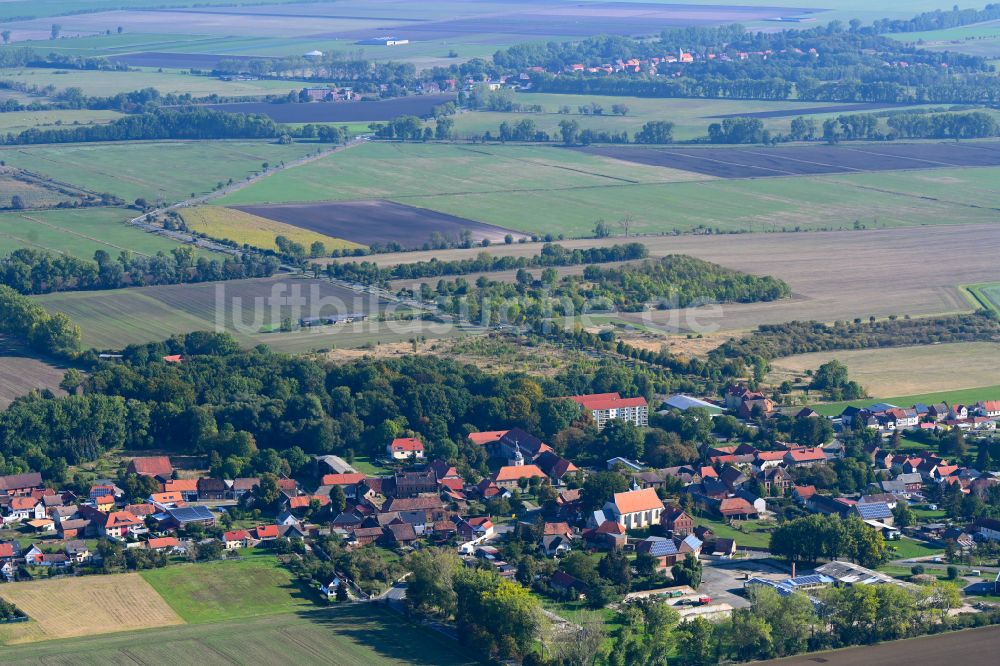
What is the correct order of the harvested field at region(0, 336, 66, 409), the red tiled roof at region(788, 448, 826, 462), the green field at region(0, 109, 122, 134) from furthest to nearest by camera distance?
1. the green field at region(0, 109, 122, 134)
2. the harvested field at region(0, 336, 66, 409)
3. the red tiled roof at region(788, 448, 826, 462)

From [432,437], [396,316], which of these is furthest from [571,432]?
[396,316]

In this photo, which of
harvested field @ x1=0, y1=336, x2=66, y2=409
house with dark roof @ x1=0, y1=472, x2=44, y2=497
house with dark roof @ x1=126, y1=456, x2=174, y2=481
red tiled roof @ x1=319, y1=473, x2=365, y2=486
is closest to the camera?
house with dark roof @ x1=0, y1=472, x2=44, y2=497

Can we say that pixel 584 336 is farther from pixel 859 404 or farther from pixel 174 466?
pixel 174 466

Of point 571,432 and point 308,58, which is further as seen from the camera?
point 308,58

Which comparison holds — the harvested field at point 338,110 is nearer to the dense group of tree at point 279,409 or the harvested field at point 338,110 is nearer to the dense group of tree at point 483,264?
the dense group of tree at point 483,264

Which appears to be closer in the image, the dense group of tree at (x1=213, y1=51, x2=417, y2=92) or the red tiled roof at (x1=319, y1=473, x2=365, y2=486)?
the red tiled roof at (x1=319, y1=473, x2=365, y2=486)

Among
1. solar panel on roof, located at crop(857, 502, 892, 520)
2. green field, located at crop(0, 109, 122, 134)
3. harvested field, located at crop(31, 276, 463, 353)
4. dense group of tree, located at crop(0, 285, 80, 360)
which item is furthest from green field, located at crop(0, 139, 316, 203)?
solar panel on roof, located at crop(857, 502, 892, 520)

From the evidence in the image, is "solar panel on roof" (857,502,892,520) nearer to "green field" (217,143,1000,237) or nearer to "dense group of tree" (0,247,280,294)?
"dense group of tree" (0,247,280,294)
